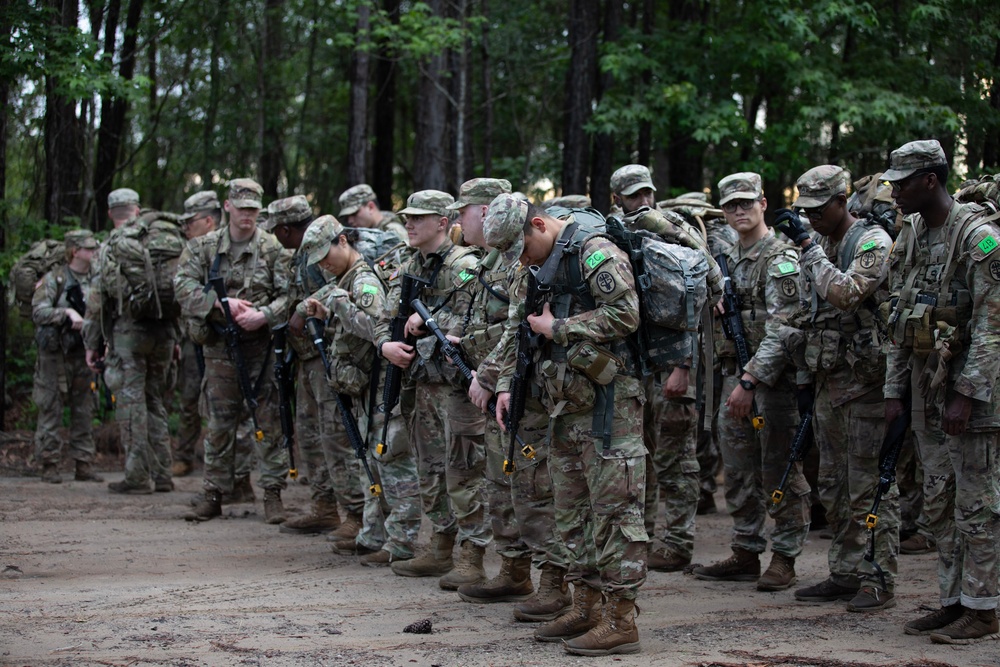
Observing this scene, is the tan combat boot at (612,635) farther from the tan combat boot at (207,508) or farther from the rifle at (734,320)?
the tan combat boot at (207,508)

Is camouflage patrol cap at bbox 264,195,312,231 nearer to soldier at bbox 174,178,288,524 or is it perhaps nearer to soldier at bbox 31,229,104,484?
soldier at bbox 174,178,288,524

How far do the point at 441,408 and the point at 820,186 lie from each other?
2721mm

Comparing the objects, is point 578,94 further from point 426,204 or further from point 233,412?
point 426,204

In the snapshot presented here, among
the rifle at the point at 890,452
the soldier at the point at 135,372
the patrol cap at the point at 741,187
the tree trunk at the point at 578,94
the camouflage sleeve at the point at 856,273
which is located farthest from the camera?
the tree trunk at the point at 578,94

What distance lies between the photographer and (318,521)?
27.3 ft

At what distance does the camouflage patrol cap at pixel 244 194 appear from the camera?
838 cm

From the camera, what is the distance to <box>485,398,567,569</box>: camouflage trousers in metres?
5.78

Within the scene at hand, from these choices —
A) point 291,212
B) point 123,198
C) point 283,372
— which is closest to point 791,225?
point 291,212

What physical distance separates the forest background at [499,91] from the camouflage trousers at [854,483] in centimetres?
765

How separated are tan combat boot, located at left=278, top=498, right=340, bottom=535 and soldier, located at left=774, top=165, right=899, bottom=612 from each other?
382cm

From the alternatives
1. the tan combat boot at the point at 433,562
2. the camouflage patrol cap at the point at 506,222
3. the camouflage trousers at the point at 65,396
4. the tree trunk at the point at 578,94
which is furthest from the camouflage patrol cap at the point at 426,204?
the tree trunk at the point at 578,94

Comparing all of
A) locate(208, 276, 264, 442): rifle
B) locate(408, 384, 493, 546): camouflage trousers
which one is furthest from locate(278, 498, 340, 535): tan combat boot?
locate(408, 384, 493, 546): camouflage trousers

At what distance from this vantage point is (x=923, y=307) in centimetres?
523

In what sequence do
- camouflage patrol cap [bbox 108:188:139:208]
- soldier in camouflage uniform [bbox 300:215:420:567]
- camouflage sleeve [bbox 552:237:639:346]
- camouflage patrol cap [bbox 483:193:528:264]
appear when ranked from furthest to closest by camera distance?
camouflage patrol cap [bbox 108:188:139:208] → soldier in camouflage uniform [bbox 300:215:420:567] → camouflage patrol cap [bbox 483:193:528:264] → camouflage sleeve [bbox 552:237:639:346]
